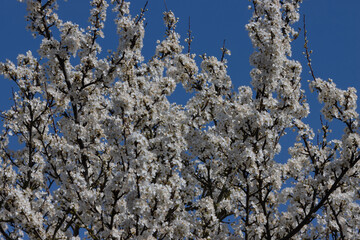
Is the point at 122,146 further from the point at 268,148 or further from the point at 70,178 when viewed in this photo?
the point at 268,148

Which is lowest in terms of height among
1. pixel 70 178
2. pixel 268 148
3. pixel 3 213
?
pixel 3 213

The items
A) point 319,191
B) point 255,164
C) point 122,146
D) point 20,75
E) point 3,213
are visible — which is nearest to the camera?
point 122,146

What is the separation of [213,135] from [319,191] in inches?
130

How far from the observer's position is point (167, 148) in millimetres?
12594

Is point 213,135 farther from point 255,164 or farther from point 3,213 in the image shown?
point 3,213

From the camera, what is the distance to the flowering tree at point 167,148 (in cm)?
1002

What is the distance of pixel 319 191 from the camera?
1188 centimetres

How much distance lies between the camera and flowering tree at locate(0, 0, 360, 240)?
32.9 feet

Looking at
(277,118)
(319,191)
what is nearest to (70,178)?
(277,118)

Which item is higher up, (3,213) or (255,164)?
(255,164)

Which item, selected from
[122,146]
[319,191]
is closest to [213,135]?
[319,191]

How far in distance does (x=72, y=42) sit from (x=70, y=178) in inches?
154

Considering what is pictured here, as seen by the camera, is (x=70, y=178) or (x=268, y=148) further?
(x=268, y=148)

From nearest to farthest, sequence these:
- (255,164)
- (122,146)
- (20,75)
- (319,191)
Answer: (122,146) < (255,164) < (319,191) < (20,75)
